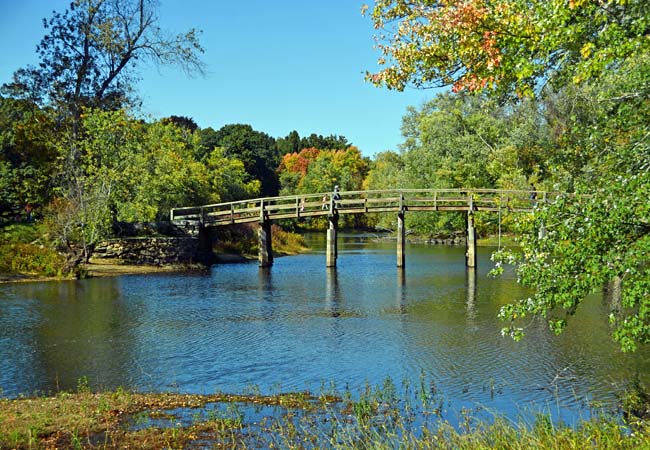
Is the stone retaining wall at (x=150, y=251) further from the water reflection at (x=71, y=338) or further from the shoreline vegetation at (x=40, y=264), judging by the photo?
the water reflection at (x=71, y=338)

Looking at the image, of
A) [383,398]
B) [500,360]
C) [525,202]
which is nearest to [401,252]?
[525,202]

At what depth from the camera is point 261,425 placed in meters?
10.7

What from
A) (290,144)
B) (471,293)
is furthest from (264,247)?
(290,144)

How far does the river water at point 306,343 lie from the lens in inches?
533

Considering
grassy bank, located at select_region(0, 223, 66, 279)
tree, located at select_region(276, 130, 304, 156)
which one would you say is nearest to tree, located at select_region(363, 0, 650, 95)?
grassy bank, located at select_region(0, 223, 66, 279)

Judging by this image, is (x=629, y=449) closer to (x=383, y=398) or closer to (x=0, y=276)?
(x=383, y=398)

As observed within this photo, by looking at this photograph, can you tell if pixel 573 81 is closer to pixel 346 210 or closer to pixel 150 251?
pixel 346 210

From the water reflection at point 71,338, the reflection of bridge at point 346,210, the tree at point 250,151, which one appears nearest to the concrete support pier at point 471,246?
Result: the reflection of bridge at point 346,210

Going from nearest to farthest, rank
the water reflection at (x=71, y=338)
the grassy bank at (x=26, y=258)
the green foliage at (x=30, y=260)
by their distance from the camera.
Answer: the water reflection at (x=71, y=338) < the grassy bank at (x=26, y=258) < the green foliage at (x=30, y=260)

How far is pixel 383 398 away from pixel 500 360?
4.54 m

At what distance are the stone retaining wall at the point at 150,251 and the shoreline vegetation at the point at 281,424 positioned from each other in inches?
1023

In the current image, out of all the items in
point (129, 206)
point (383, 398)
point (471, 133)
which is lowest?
point (383, 398)

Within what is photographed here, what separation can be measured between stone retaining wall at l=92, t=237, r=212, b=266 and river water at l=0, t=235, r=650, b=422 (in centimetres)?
671

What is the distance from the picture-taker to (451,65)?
1199cm
